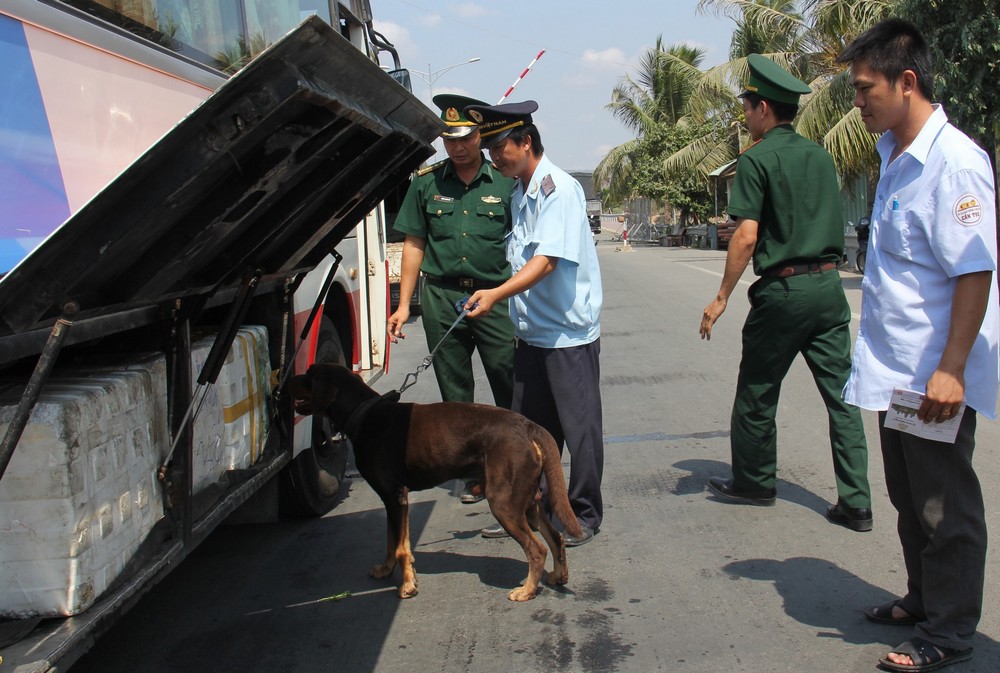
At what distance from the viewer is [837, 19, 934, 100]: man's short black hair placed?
125 inches

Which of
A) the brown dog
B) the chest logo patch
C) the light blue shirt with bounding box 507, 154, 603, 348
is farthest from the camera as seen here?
the light blue shirt with bounding box 507, 154, 603, 348

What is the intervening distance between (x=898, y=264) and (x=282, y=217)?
83.6 inches

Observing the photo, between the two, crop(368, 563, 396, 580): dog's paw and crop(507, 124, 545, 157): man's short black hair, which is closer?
crop(368, 563, 396, 580): dog's paw

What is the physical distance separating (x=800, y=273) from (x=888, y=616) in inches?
68.3

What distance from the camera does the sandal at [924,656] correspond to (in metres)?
3.27

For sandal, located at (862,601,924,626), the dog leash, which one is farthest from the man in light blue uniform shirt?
sandal, located at (862,601,924,626)

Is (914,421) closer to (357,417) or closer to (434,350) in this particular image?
(357,417)

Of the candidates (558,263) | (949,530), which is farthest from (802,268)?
(949,530)

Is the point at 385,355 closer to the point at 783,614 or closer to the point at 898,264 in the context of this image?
the point at 783,614

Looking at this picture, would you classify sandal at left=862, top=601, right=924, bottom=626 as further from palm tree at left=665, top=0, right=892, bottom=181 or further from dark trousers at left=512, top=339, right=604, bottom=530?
palm tree at left=665, top=0, right=892, bottom=181

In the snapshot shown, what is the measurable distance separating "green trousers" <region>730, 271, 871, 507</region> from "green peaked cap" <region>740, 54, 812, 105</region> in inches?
34.8

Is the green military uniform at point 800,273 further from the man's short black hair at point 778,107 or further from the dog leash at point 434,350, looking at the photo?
the dog leash at point 434,350

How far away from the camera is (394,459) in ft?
13.6

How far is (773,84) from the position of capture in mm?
4734
